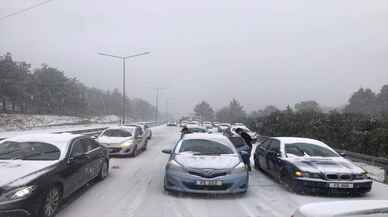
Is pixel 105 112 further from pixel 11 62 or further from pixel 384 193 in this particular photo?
pixel 384 193

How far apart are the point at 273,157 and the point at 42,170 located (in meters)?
6.34

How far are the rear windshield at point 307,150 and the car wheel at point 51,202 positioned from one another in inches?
233

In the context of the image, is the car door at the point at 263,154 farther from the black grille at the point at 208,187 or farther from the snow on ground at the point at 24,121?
the snow on ground at the point at 24,121

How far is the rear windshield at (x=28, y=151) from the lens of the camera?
7279 mm

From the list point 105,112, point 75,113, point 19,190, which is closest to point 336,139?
point 19,190

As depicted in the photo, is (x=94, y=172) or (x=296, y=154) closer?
(x=94, y=172)

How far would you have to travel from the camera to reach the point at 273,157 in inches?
416

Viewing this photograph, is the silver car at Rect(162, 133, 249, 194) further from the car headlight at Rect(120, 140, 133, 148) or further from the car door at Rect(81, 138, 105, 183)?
the car headlight at Rect(120, 140, 133, 148)

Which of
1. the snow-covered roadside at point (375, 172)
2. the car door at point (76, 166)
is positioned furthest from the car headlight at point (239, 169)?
the snow-covered roadside at point (375, 172)

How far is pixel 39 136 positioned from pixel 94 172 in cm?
159

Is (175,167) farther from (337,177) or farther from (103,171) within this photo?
(337,177)

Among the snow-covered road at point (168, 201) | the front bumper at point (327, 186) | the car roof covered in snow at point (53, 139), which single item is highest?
the car roof covered in snow at point (53, 139)

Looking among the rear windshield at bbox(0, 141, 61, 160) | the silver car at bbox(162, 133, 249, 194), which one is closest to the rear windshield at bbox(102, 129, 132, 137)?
the silver car at bbox(162, 133, 249, 194)

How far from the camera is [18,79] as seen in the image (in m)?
64.1
